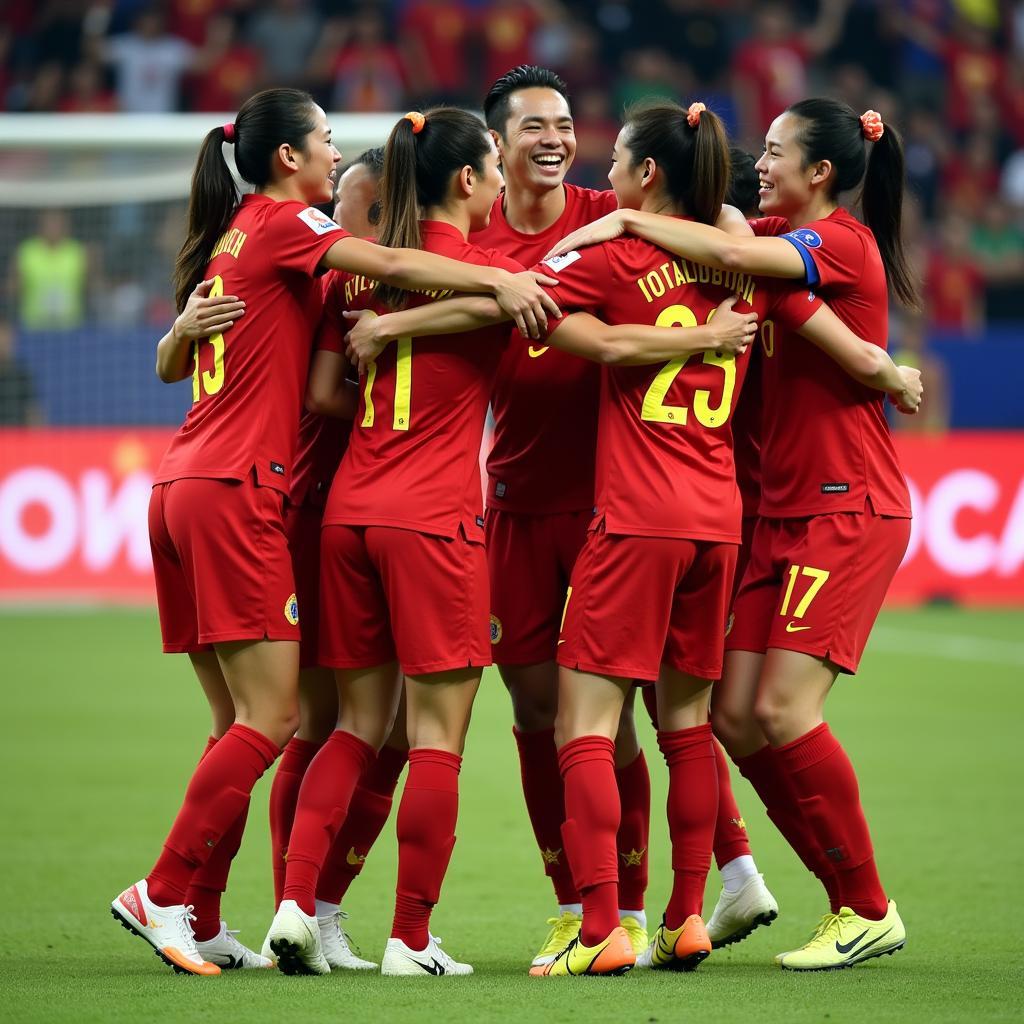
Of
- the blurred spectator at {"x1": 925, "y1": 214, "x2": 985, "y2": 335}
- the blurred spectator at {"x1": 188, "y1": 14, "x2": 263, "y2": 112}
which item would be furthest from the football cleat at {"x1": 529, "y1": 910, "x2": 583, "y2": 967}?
the blurred spectator at {"x1": 188, "y1": 14, "x2": 263, "y2": 112}

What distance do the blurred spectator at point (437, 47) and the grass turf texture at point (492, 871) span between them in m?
8.10

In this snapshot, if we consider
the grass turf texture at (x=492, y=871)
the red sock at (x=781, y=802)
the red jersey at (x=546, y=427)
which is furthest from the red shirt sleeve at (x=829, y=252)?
the grass turf texture at (x=492, y=871)

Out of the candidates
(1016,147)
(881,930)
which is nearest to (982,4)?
(1016,147)

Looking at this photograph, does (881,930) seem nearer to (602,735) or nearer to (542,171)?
(602,735)

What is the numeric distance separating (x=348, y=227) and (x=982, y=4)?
639 inches

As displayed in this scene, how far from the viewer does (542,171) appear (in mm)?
4859

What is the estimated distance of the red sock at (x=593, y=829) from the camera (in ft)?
13.7

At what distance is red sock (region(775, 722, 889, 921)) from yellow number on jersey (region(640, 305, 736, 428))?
0.87m

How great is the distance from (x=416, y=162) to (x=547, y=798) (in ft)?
5.97

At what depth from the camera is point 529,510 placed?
4777mm

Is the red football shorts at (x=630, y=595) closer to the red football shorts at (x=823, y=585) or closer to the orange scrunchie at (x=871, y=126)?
the red football shorts at (x=823, y=585)

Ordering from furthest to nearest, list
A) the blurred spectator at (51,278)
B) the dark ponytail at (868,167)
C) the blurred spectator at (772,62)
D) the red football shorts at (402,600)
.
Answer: the blurred spectator at (772,62)
the blurred spectator at (51,278)
the dark ponytail at (868,167)
the red football shorts at (402,600)

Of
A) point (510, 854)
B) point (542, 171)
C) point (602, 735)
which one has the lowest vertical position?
point (510, 854)

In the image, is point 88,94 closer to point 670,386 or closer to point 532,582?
point 532,582
